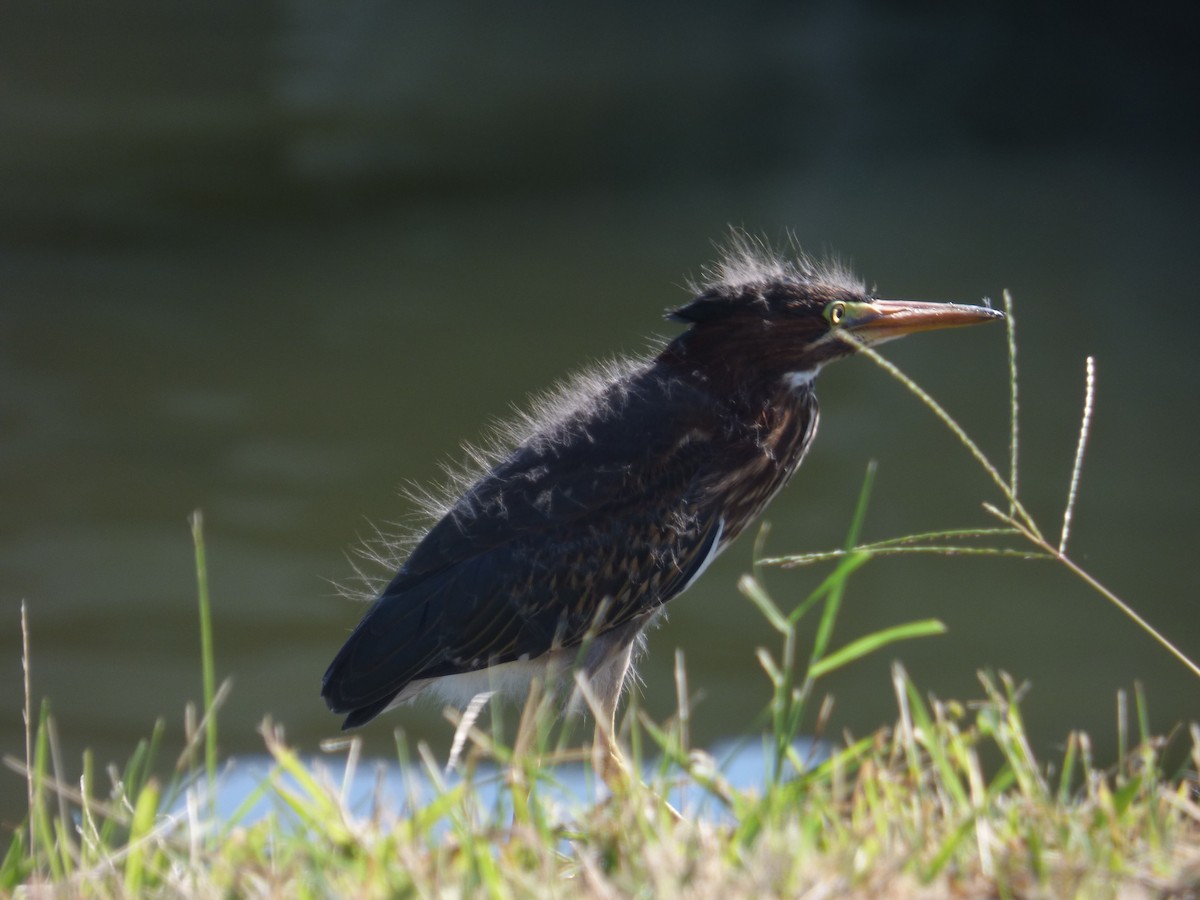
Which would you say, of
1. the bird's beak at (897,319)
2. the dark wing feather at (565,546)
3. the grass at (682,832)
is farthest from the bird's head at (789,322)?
the grass at (682,832)

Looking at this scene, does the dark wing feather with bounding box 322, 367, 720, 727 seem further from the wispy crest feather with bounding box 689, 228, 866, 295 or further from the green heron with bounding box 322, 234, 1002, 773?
the wispy crest feather with bounding box 689, 228, 866, 295

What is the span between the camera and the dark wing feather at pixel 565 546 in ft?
8.89

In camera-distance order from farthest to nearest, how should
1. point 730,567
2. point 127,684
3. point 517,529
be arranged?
point 730,567, point 127,684, point 517,529

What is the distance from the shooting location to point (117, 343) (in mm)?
8047

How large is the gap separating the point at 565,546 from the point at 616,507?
4.3 inches

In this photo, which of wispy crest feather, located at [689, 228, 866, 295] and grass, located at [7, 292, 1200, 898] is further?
wispy crest feather, located at [689, 228, 866, 295]

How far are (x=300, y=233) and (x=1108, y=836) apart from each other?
7676 mm

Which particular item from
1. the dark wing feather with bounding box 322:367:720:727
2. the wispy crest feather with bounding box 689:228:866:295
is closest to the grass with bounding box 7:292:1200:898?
the dark wing feather with bounding box 322:367:720:727

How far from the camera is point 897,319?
273 centimetres

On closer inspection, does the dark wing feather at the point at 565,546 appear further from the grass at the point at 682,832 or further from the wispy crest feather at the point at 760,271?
the grass at the point at 682,832

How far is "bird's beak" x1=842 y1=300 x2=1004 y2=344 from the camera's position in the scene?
8.90 feet

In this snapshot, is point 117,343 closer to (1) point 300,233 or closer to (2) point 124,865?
(1) point 300,233

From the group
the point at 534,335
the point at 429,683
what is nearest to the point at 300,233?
the point at 534,335

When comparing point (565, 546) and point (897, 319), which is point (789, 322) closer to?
point (897, 319)
